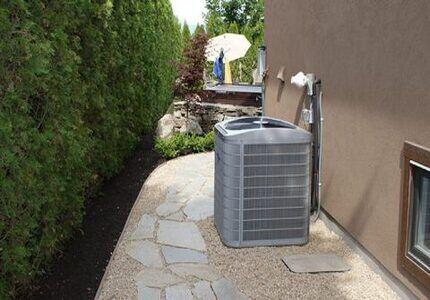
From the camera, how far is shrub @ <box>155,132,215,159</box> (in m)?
9.38

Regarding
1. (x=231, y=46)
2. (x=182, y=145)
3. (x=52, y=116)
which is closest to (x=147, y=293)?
(x=52, y=116)

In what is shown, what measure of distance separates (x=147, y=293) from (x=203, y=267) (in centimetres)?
72

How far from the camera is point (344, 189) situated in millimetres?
5152

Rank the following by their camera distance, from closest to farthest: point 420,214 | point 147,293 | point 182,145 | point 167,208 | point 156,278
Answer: point 420,214 < point 147,293 < point 156,278 < point 167,208 < point 182,145

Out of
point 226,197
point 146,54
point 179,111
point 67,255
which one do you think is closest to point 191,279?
point 226,197

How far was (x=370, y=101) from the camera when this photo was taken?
4414 mm

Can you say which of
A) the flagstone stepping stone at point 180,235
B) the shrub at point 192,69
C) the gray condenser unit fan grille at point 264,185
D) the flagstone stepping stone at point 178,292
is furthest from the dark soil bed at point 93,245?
the shrub at point 192,69

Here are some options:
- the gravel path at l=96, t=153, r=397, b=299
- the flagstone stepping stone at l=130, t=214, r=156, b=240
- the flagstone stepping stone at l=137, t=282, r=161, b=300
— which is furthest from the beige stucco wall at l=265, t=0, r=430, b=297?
the flagstone stepping stone at l=130, t=214, r=156, b=240

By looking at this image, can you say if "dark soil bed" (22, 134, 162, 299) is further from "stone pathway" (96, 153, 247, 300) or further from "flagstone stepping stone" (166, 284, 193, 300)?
"flagstone stepping stone" (166, 284, 193, 300)

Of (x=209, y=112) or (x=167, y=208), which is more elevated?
(x=209, y=112)

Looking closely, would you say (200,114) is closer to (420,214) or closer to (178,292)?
(178,292)

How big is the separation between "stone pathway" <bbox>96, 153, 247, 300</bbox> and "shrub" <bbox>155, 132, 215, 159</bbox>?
197cm

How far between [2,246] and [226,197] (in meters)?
2.34

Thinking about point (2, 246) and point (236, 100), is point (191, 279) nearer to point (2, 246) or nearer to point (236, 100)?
point (2, 246)
